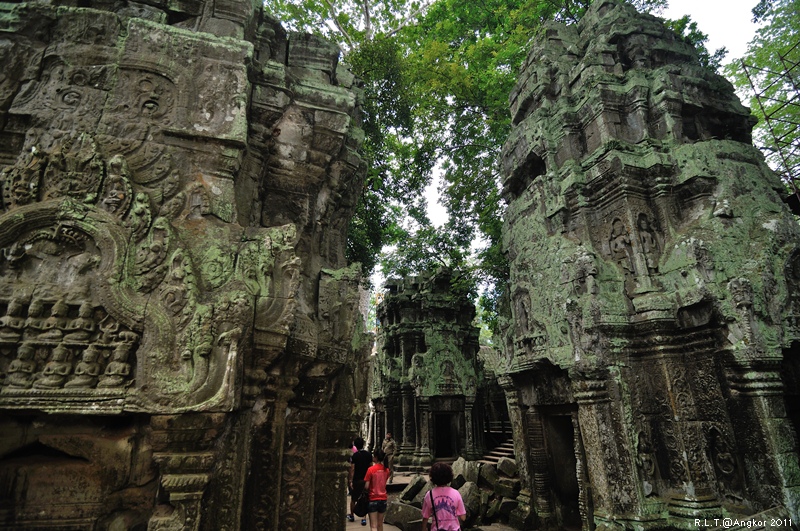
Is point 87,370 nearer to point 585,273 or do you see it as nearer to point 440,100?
point 585,273

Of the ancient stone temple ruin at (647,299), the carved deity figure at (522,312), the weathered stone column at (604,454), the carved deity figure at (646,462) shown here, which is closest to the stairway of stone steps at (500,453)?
the ancient stone temple ruin at (647,299)

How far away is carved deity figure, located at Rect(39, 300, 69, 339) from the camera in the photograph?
267 cm

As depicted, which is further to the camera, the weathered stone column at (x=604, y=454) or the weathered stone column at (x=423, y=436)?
the weathered stone column at (x=423, y=436)

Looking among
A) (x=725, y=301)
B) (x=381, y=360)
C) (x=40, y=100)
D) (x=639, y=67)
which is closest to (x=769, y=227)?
(x=725, y=301)

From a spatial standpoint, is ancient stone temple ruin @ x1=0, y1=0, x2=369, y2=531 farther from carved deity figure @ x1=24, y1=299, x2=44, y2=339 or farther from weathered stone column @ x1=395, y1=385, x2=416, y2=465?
weathered stone column @ x1=395, y1=385, x2=416, y2=465

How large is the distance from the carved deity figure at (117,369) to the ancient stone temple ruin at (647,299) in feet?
19.6

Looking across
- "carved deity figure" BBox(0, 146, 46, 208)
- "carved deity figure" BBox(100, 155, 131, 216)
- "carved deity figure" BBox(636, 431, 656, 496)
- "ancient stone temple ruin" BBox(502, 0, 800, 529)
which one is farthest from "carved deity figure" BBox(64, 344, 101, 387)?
"carved deity figure" BBox(636, 431, 656, 496)

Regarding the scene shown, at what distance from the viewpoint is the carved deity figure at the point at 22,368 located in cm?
254

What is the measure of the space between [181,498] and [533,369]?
6.42m

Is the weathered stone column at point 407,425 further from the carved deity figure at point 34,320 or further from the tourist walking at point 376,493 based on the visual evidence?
the carved deity figure at point 34,320

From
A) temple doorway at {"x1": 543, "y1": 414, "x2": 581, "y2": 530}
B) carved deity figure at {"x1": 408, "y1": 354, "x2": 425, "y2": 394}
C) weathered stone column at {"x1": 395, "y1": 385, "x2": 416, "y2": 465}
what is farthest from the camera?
carved deity figure at {"x1": 408, "y1": 354, "x2": 425, "y2": 394}

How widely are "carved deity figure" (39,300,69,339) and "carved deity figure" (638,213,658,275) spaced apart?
23.4ft

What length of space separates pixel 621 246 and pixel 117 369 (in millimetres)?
6882

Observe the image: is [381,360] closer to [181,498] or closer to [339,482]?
[339,482]
